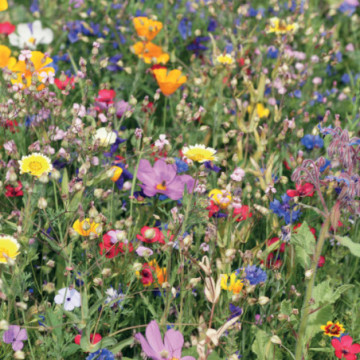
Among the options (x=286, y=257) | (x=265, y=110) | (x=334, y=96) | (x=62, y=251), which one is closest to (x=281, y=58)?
(x=265, y=110)

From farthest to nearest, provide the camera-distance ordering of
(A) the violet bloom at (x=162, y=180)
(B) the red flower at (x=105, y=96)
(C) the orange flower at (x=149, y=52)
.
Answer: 1. (C) the orange flower at (x=149, y=52)
2. (B) the red flower at (x=105, y=96)
3. (A) the violet bloom at (x=162, y=180)

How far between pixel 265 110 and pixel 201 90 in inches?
11.2

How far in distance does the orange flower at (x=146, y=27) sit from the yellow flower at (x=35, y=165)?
0.97 m

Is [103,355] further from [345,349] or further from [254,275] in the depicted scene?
[345,349]

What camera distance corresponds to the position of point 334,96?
2.64m

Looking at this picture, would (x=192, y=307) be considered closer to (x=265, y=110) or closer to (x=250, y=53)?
(x=265, y=110)

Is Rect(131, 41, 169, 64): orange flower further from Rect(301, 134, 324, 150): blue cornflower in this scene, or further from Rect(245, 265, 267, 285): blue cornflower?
Rect(245, 265, 267, 285): blue cornflower

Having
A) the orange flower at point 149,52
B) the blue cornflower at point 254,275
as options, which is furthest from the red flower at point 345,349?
the orange flower at point 149,52

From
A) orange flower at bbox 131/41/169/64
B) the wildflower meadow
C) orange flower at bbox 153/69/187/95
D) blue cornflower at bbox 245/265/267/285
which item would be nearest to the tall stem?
the wildflower meadow

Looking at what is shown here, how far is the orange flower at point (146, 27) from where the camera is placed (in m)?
2.33

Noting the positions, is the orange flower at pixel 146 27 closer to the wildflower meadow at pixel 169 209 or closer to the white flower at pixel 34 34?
the wildflower meadow at pixel 169 209

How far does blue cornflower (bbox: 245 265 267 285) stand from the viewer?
1498 millimetres

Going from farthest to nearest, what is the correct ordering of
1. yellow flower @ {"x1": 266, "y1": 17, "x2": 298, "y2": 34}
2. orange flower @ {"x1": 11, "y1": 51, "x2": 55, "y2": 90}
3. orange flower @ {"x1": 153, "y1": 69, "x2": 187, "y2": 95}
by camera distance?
yellow flower @ {"x1": 266, "y1": 17, "x2": 298, "y2": 34} → orange flower @ {"x1": 153, "y1": 69, "x2": 187, "y2": 95} → orange flower @ {"x1": 11, "y1": 51, "x2": 55, "y2": 90}

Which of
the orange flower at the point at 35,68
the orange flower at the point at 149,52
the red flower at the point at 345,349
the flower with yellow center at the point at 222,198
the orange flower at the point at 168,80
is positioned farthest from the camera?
the orange flower at the point at 149,52
